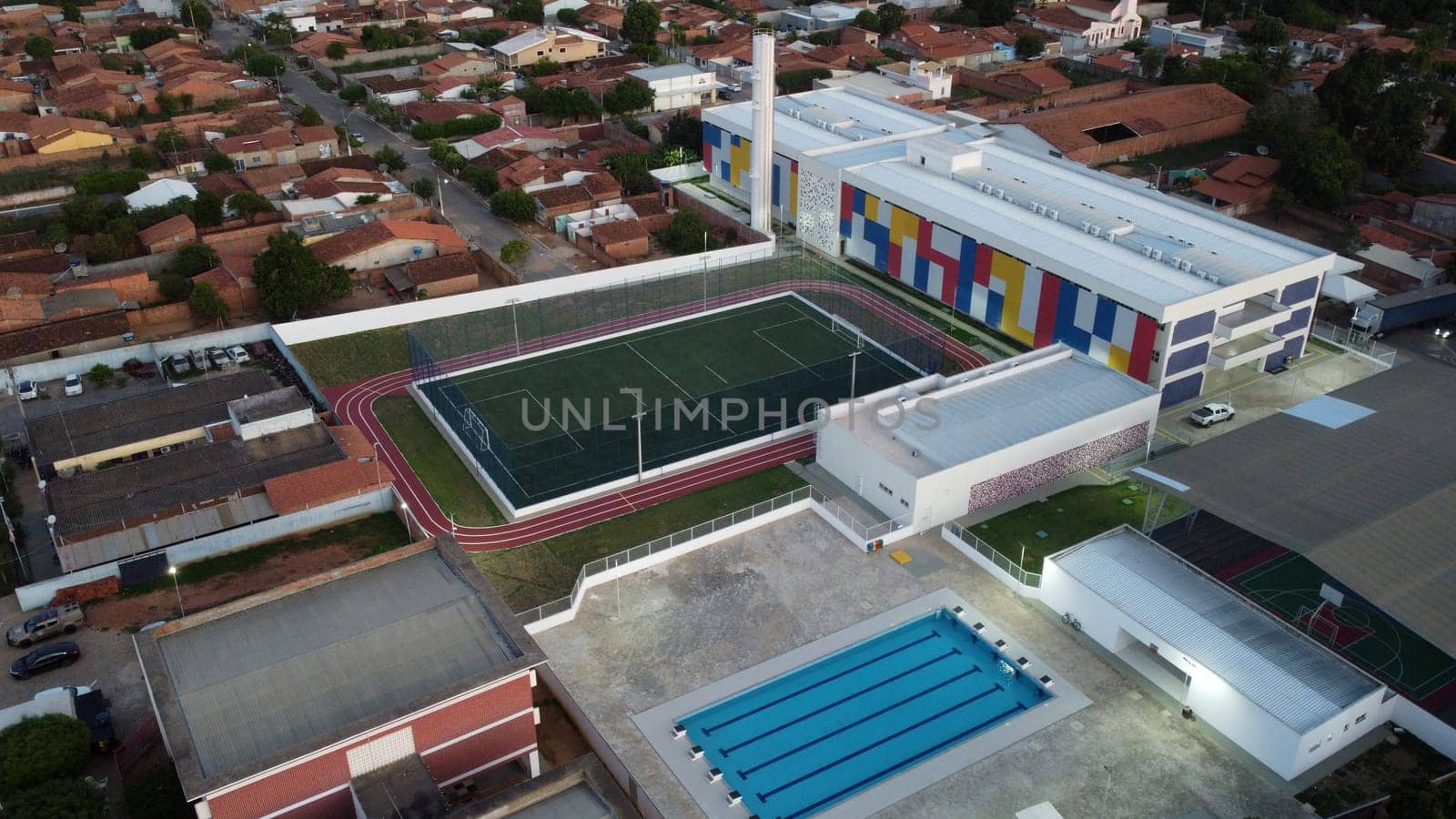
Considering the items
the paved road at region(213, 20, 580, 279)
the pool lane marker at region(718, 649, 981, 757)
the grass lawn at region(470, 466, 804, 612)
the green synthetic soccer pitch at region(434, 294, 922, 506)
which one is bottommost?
the pool lane marker at region(718, 649, 981, 757)

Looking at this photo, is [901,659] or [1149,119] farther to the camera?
[1149,119]

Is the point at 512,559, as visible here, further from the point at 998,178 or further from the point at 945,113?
the point at 945,113

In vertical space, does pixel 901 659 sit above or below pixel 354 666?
below

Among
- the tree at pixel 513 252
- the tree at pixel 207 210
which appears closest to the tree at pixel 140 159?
the tree at pixel 207 210

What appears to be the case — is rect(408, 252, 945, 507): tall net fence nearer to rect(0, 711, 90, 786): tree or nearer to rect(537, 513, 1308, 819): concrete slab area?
rect(537, 513, 1308, 819): concrete slab area

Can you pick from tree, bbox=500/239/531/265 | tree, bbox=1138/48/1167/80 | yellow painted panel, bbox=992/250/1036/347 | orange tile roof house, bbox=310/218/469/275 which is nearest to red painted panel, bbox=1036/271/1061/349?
yellow painted panel, bbox=992/250/1036/347

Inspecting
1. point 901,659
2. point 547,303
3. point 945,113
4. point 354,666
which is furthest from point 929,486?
point 945,113
